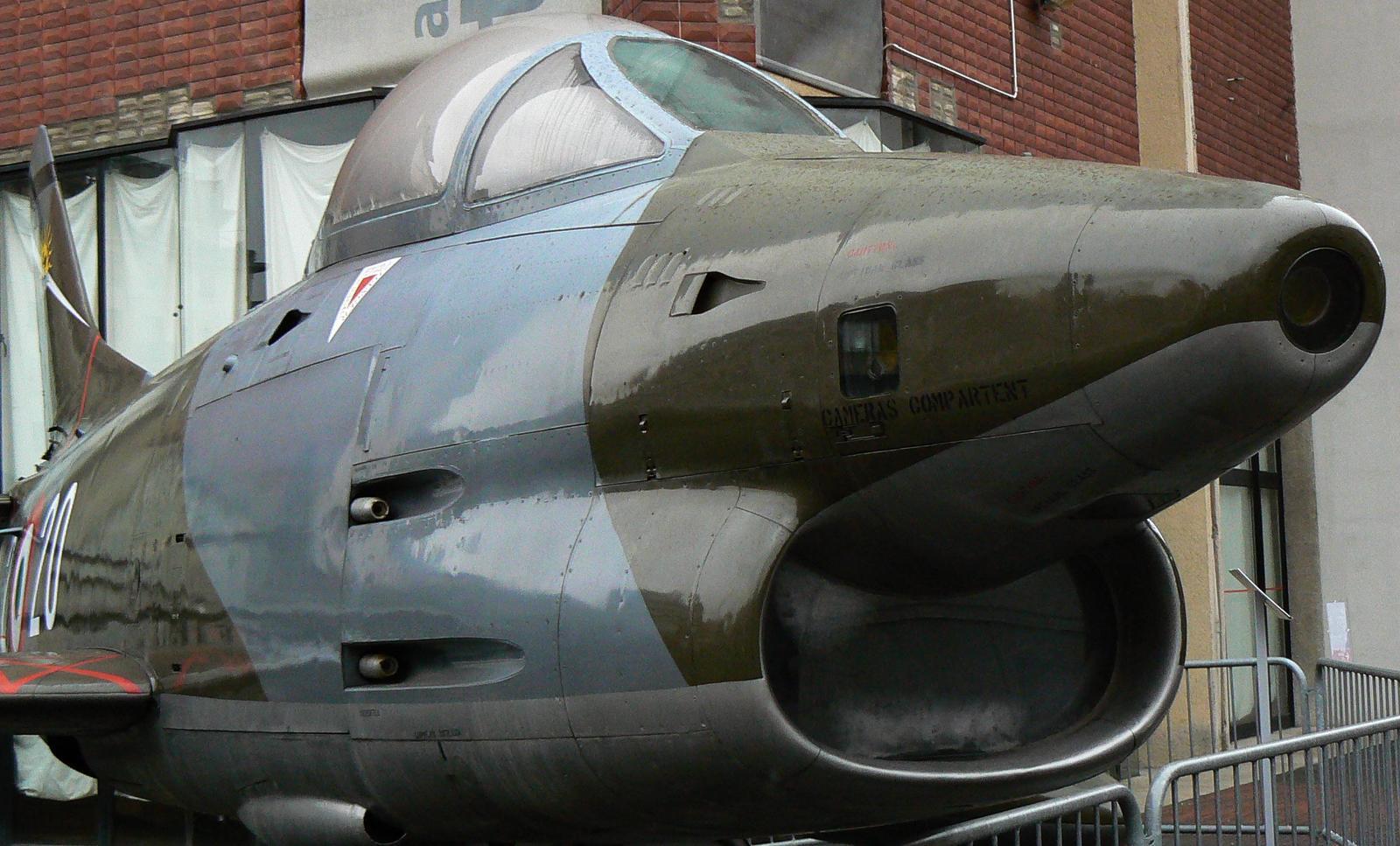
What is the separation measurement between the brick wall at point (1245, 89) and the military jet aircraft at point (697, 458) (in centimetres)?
1229

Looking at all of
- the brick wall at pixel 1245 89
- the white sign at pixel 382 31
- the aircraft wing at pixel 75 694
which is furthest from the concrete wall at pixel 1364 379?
the aircraft wing at pixel 75 694

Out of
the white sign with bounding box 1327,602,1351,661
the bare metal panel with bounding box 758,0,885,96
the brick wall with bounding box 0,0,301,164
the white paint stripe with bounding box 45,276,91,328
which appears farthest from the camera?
the white sign with bounding box 1327,602,1351,661

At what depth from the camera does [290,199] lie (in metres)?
9.86

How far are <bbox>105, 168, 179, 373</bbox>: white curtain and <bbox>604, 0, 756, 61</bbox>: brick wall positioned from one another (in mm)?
3851

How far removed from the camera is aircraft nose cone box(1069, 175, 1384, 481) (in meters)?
→ 2.53

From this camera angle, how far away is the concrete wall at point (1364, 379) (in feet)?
53.3

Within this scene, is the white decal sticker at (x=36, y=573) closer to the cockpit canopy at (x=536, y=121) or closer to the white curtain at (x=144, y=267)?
the cockpit canopy at (x=536, y=121)

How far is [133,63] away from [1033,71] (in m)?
7.08

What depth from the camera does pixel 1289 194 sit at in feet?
8.59

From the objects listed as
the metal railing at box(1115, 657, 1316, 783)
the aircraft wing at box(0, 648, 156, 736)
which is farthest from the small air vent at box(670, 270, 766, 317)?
the metal railing at box(1115, 657, 1316, 783)

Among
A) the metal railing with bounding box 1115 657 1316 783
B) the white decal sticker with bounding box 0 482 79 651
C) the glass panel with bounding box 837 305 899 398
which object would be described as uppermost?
the glass panel with bounding box 837 305 899 398

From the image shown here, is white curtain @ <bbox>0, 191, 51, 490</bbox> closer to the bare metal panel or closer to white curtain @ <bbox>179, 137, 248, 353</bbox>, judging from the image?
white curtain @ <bbox>179, 137, 248, 353</bbox>

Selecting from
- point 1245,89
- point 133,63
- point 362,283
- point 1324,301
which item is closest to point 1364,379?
point 1245,89

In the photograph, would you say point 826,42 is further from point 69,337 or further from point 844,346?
point 844,346
